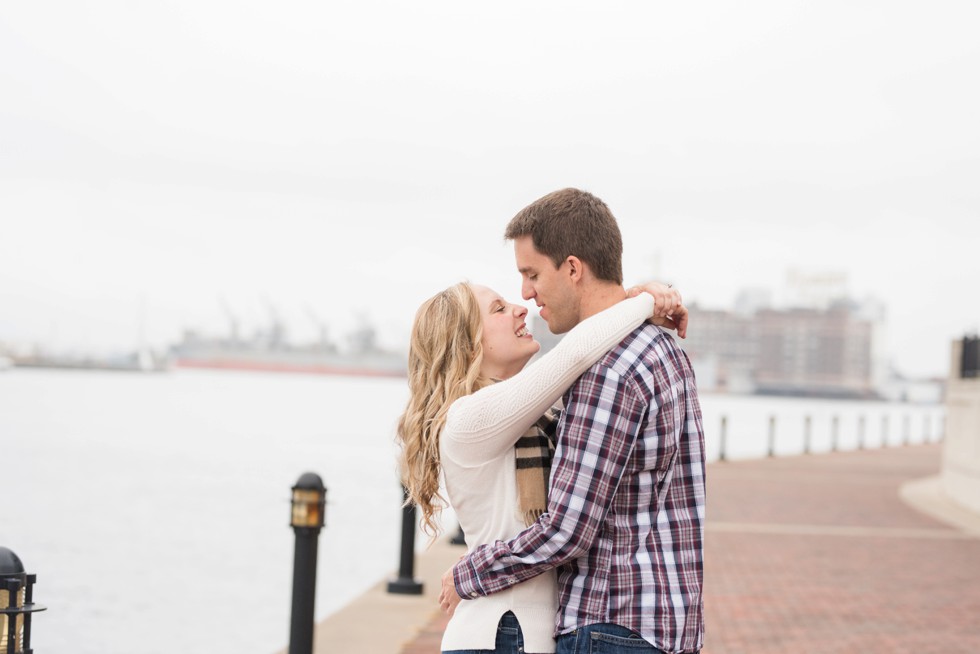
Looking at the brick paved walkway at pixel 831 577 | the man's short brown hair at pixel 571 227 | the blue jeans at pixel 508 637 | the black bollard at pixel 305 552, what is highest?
the man's short brown hair at pixel 571 227

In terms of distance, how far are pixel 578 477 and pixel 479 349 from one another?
48cm

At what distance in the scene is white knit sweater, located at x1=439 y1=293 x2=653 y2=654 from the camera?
254 cm

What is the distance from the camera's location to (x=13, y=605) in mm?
3633

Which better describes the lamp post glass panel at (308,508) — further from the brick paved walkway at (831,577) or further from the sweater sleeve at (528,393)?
the sweater sleeve at (528,393)

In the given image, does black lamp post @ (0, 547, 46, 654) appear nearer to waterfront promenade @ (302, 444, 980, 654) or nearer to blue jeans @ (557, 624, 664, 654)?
blue jeans @ (557, 624, 664, 654)

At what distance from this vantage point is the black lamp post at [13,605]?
362 centimetres

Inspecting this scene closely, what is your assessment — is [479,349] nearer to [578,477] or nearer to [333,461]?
[578,477]

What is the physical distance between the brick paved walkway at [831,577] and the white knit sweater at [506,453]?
4.24 meters

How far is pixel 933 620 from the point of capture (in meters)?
8.23

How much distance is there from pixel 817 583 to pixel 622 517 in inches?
303

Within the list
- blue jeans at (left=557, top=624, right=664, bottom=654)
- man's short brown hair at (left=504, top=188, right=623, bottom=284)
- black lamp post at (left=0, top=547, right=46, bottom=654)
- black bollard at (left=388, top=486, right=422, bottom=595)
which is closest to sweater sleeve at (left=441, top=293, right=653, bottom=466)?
man's short brown hair at (left=504, top=188, right=623, bottom=284)

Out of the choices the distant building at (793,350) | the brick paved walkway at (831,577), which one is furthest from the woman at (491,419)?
the distant building at (793,350)

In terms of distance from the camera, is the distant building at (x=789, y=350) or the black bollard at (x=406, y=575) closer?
the black bollard at (x=406, y=575)

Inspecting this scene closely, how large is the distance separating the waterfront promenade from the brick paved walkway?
1 cm
